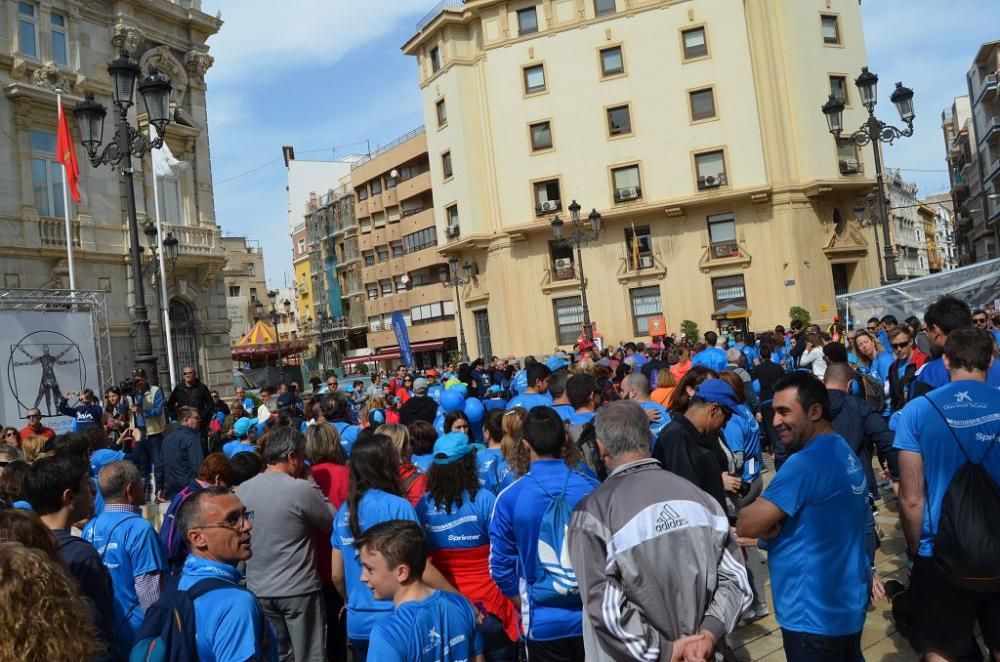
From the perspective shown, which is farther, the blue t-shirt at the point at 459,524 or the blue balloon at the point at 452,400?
the blue balloon at the point at 452,400

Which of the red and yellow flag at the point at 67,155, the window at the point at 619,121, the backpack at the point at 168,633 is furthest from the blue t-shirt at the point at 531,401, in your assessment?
the window at the point at 619,121

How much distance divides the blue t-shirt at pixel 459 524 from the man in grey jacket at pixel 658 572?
58.7 inches

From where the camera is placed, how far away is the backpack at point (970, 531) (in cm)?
353

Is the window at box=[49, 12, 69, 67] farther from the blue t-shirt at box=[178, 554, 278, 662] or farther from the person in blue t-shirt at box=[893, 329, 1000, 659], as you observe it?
the person in blue t-shirt at box=[893, 329, 1000, 659]

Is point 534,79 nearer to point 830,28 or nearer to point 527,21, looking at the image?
point 527,21

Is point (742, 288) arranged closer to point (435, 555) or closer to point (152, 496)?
point (152, 496)

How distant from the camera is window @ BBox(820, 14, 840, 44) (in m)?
35.4

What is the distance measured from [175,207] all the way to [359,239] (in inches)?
1333

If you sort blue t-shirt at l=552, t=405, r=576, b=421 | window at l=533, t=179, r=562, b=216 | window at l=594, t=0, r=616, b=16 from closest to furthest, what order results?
blue t-shirt at l=552, t=405, r=576, b=421
window at l=594, t=0, r=616, b=16
window at l=533, t=179, r=562, b=216

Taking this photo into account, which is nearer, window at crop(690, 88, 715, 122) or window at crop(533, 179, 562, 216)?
window at crop(690, 88, 715, 122)

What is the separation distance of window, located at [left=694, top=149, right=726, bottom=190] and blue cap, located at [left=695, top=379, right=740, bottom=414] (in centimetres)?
3121

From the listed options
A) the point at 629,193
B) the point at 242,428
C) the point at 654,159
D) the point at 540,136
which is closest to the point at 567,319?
the point at 629,193

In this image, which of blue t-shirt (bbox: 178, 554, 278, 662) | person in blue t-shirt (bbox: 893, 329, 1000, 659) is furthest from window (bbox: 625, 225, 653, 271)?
blue t-shirt (bbox: 178, 554, 278, 662)

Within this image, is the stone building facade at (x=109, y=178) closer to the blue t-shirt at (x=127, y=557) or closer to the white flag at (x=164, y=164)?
the white flag at (x=164, y=164)
